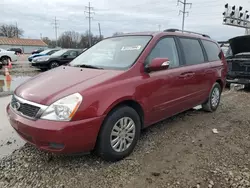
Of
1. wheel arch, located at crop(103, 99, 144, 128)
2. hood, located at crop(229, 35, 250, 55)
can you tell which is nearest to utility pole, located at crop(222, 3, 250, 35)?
hood, located at crop(229, 35, 250, 55)

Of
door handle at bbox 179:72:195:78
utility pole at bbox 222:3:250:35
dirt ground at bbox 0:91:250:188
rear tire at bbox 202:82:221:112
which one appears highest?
utility pole at bbox 222:3:250:35

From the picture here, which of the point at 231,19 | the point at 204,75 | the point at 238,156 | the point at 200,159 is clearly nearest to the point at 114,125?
the point at 200,159

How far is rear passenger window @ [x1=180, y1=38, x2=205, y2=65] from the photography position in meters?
4.39

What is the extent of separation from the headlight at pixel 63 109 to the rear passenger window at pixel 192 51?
249 centimetres

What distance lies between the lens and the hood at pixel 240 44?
7.97 m

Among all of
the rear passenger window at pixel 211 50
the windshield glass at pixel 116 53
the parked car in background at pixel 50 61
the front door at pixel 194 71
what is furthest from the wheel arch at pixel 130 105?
the parked car in background at pixel 50 61

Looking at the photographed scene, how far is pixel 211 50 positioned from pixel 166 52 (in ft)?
6.33

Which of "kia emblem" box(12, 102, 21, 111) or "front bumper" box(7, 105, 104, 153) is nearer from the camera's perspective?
"front bumper" box(7, 105, 104, 153)

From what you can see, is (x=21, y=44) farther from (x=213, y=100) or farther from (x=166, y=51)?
(x=166, y=51)

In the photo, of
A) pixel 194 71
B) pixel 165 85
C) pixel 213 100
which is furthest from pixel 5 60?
pixel 165 85

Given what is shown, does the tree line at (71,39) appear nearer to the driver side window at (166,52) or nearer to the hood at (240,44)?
the hood at (240,44)

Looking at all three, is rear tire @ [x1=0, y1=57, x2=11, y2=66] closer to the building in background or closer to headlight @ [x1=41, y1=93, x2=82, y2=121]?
headlight @ [x1=41, y1=93, x2=82, y2=121]

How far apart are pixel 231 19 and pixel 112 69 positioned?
21.6 meters

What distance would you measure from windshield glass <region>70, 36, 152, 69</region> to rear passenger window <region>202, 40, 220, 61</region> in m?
1.98
